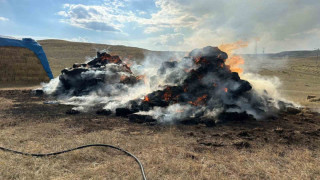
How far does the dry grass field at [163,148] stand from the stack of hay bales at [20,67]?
13.6 metres

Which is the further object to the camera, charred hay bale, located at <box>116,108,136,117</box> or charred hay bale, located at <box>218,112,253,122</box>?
charred hay bale, located at <box>116,108,136,117</box>

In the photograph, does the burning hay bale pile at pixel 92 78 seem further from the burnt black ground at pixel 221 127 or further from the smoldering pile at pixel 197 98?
the burnt black ground at pixel 221 127

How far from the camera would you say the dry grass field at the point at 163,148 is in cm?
525

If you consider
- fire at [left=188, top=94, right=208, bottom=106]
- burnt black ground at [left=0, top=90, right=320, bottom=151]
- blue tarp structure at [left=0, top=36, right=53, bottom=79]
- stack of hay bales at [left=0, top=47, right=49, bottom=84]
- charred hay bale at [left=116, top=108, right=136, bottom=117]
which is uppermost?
blue tarp structure at [left=0, top=36, right=53, bottom=79]

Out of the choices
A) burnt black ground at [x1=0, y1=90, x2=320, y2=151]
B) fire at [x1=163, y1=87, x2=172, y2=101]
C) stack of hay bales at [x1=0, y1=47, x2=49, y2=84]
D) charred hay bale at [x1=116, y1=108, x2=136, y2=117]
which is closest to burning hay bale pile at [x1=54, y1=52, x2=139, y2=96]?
burnt black ground at [x1=0, y1=90, x2=320, y2=151]

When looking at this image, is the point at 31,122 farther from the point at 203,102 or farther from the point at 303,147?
the point at 303,147

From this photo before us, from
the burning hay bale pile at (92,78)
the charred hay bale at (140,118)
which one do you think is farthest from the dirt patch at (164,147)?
the burning hay bale pile at (92,78)

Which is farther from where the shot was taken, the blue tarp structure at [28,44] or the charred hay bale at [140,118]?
the blue tarp structure at [28,44]

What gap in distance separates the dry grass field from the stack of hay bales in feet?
44.7

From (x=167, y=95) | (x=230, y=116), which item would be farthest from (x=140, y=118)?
(x=230, y=116)

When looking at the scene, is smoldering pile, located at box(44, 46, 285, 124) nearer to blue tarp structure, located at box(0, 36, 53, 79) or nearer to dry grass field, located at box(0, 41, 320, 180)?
dry grass field, located at box(0, 41, 320, 180)

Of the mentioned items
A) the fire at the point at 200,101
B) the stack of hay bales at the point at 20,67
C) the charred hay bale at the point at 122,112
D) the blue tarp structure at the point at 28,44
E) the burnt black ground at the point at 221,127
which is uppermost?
the blue tarp structure at the point at 28,44

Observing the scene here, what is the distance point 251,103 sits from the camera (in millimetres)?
11734

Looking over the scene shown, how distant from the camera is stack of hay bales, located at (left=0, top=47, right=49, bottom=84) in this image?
22438 millimetres
